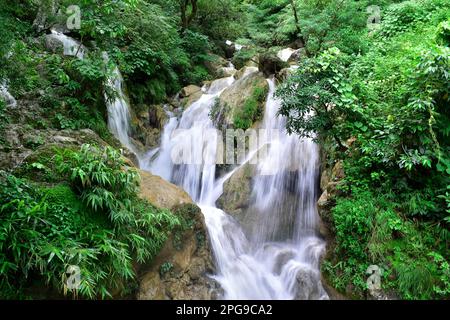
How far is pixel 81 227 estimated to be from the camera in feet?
14.0

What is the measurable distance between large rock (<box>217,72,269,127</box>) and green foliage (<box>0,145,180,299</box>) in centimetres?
515

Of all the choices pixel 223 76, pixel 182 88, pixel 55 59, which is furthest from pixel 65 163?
pixel 223 76

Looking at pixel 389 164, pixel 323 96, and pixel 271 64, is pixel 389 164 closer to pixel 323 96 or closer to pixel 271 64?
pixel 323 96

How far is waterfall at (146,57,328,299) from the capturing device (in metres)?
5.89

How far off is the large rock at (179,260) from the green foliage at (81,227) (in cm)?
30

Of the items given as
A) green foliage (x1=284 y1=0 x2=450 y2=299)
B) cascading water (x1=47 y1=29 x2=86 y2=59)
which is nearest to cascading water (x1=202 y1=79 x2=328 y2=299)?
green foliage (x1=284 y1=0 x2=450 y2=299)

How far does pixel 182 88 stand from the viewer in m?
12.7

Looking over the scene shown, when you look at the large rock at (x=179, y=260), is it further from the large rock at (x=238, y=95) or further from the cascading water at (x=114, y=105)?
the large rock at (x=238, y=95)

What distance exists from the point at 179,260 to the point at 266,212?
2749 mm

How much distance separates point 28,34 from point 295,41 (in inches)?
455

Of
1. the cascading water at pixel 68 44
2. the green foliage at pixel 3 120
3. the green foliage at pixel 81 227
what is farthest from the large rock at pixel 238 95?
the green foliage at pixel 3 120

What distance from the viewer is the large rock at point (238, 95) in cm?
980

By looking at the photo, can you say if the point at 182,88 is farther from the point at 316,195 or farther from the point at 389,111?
the point at 389,111

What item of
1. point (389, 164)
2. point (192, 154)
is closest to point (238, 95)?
point (192, 154)
